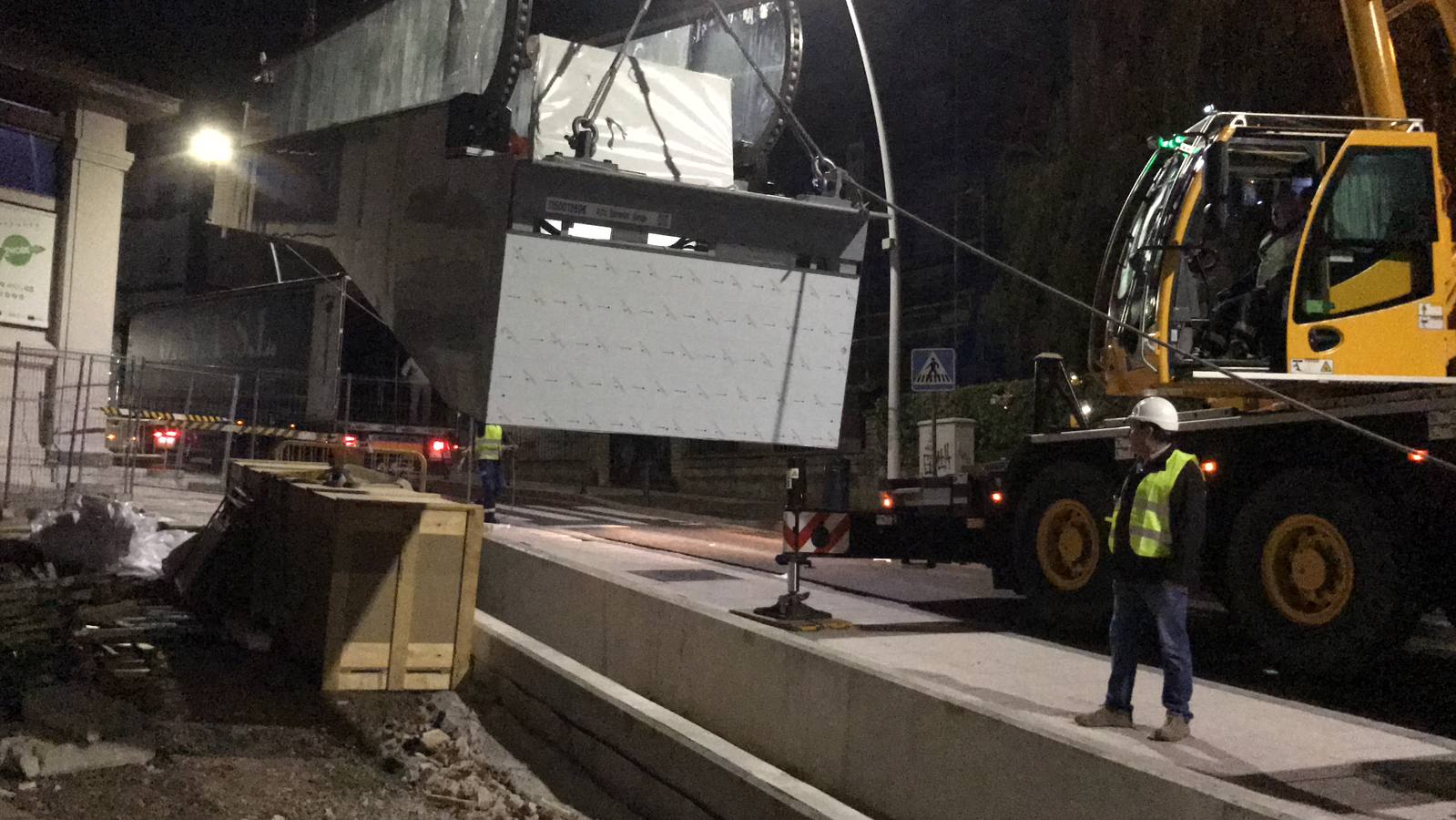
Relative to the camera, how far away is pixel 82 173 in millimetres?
14836

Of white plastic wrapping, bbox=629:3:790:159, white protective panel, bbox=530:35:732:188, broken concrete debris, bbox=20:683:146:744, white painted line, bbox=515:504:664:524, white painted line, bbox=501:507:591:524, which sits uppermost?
white plastic wrapping, bbox=629:3:790:159

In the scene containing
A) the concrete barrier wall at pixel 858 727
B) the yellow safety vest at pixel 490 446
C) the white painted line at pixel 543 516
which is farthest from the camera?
the white painted line at pixel 543 516

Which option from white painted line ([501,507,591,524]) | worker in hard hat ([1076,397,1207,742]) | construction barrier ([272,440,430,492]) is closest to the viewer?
worker in hard hat ([1076,397,1207,742])

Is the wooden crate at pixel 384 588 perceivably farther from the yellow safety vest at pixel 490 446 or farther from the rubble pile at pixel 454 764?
the yellow safety vest at pixel 490 446

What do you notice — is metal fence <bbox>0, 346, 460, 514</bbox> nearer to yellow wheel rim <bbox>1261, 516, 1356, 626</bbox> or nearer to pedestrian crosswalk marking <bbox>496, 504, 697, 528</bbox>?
pedestrian crosswalk marking <bbox>496, 504, 697, 528</bbox>

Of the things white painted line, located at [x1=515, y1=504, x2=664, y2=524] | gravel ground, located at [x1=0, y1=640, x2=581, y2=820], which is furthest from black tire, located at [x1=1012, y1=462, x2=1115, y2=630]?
white painted line, located at [x1=515, y1=504, x2=664, y2=524]

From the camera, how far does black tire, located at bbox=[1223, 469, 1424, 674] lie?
5.90 meters

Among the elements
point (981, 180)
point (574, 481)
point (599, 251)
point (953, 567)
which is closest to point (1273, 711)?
point (599, 251)

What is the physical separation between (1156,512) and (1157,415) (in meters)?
0.45

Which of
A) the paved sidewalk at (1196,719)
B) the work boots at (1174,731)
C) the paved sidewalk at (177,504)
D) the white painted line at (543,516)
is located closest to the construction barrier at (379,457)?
the white painted line at (543,516)

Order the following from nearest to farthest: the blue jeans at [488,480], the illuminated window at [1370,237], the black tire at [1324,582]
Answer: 1. the black tire at [1324,582]
2. the illuminated window at [1370,237]
3. the blue jeans at [488,480]

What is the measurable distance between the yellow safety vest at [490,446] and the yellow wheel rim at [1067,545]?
7.33 m

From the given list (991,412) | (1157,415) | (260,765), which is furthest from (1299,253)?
(991,412)

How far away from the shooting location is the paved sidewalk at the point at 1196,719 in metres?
4.50
